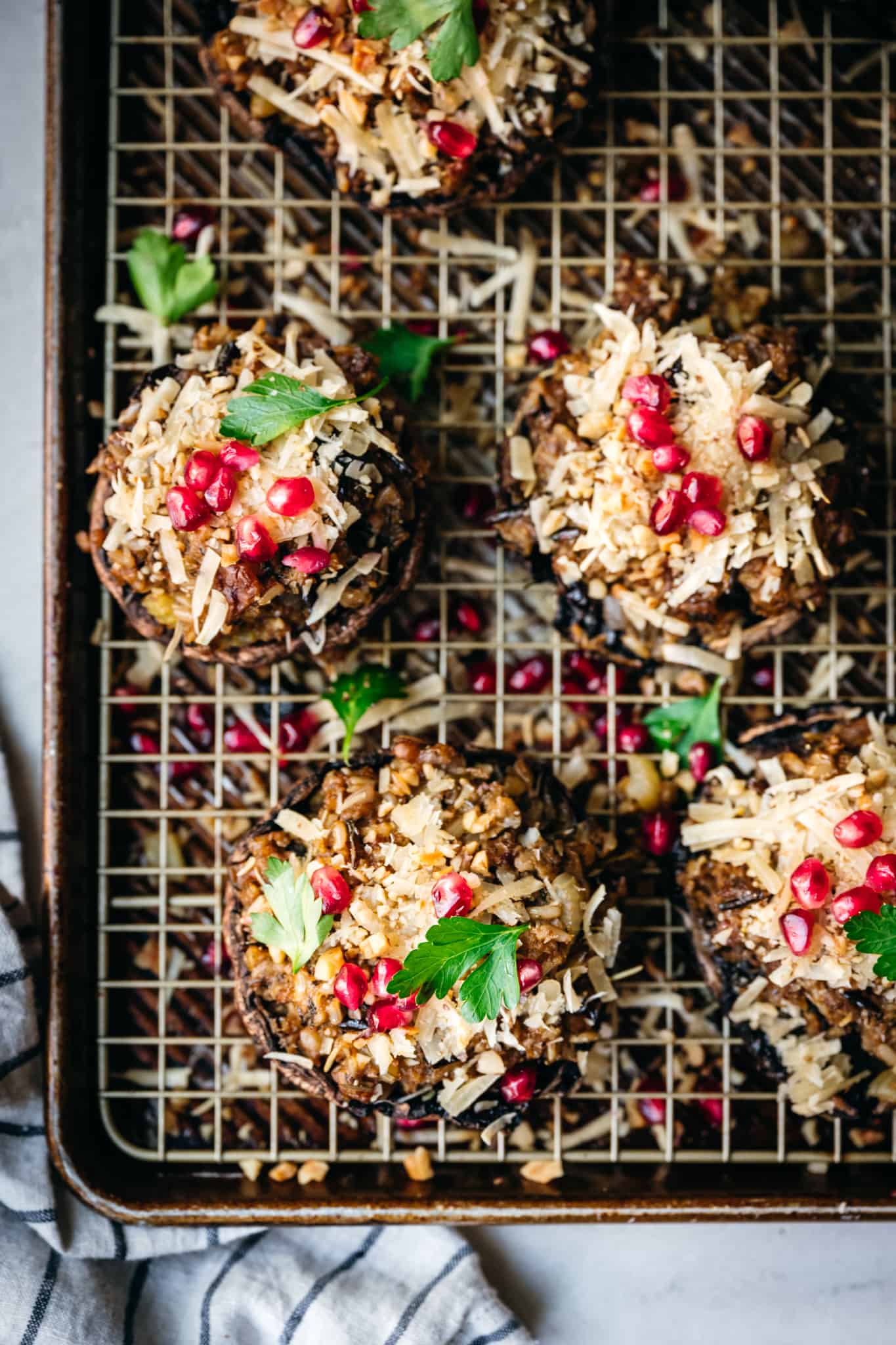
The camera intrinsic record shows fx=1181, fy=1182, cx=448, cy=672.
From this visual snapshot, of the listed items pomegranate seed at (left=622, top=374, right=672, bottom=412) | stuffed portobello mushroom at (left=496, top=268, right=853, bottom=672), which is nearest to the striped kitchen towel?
stuffed portobello mushroom at (left=496, top=268, right=853, bottom=672)

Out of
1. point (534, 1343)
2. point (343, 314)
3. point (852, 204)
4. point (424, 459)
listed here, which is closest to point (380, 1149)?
point (534, 1343)

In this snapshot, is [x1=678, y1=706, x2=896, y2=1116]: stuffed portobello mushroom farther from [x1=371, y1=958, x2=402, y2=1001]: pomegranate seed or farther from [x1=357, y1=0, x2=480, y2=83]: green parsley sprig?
[x1=357, y1=0, x2=480, y2=83]: green parsley sprig

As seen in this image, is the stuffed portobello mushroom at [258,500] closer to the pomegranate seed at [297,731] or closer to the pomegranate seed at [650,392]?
the pomegranate seed at [297,731]

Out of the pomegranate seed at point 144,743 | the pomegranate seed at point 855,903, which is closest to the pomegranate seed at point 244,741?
the pomegranate seed at point 144,743

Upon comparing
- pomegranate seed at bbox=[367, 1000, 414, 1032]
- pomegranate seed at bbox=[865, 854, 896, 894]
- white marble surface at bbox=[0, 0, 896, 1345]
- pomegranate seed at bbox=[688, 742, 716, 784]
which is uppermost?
pomegranate seed at bbox=[688, 742, 716, 784]

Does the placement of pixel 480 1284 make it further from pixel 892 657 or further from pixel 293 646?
pixel 892 657

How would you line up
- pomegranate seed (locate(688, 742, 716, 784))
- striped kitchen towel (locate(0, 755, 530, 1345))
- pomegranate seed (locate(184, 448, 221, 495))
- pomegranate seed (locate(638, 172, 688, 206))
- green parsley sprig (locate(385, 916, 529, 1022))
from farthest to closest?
1. pomegranate seed (locate(638, 172, 688, 206))
2. pomegranate seed (locate(688, 742, 716, 784))
3. striped kitchen towel (locate(0, 755, 530, 1345))
4. pomegranate seed (locate(184, 448, 221, 495))
5. green parsley sprig (locate(385, 916, 529, 1022))
